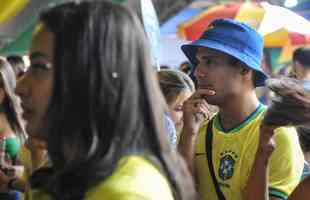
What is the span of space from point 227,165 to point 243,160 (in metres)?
0.09

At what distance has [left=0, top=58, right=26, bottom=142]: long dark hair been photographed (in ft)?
15.1

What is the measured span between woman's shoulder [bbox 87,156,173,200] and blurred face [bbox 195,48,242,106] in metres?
1.75

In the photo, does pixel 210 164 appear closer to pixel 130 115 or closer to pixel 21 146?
pixel 21 146

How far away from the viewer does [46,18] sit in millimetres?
2123

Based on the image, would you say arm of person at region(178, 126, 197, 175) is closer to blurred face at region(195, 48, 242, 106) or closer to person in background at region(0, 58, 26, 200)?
blurred face at region(195, 48, 242, 106)

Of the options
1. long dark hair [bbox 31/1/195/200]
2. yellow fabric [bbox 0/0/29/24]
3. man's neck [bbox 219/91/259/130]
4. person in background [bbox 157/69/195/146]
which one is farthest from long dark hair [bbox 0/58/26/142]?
long dark hair [bbox 31/1/195/200]

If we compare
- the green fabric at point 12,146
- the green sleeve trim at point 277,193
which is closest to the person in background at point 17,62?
the green fabric at point 12,146

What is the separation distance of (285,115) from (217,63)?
85 cm

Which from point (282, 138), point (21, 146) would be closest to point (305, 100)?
point (282, 138)

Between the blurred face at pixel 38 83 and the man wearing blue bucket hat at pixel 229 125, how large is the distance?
5.09 feet

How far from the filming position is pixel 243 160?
353 cm

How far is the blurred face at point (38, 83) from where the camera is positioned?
2105mm

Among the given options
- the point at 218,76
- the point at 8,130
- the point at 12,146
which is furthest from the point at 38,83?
the point at 8,130

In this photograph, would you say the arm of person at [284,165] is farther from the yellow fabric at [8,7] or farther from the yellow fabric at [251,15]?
the yellow fabric at [251,15]
